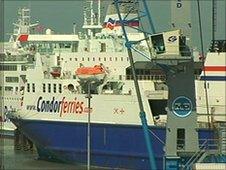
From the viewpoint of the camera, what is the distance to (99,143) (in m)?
25.9

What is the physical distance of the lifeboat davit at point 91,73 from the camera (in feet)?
88.7

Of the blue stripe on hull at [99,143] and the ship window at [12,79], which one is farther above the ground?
the ship window at [12,79]

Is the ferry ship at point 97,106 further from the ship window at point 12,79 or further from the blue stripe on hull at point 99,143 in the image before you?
the ship window at point 12,79

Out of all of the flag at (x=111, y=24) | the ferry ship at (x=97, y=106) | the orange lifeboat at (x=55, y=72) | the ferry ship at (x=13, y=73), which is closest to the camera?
the ferry ship at (x=97, y=106)

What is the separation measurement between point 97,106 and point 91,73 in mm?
1681

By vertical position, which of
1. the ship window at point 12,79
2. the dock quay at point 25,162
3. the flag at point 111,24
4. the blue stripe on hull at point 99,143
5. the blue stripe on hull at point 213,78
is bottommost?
the dock quay at point 25,162

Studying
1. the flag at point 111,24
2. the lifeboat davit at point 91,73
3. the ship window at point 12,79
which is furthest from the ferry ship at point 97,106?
the ship window at point 12,79

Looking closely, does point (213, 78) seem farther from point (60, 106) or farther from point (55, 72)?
point (55, 72)

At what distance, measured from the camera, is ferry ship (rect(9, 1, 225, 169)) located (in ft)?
82.3

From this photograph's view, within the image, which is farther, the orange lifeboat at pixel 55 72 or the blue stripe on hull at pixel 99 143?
the orange lifeboat at pixel 55 72

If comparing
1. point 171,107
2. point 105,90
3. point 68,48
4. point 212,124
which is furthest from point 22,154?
point 171,107

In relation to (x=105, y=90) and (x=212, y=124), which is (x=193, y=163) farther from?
(x=105, y=90)

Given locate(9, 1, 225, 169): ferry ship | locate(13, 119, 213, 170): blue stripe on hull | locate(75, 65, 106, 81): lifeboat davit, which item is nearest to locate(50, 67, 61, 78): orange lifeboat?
locate(9, 1, 225, 169): ferry ship

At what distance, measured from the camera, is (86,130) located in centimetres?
2608
